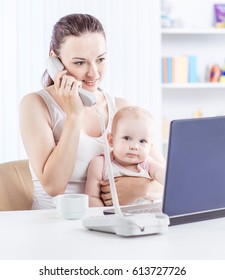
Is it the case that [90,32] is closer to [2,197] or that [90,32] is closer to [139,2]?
[2,197]

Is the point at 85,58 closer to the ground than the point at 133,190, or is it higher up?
higher up

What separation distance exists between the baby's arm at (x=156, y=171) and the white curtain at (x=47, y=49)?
2409mm

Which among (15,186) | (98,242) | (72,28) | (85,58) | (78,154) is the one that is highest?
(72,28)

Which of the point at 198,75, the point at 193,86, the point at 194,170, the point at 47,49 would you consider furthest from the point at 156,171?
the point at 198,75

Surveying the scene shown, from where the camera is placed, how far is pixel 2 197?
2.25 meters

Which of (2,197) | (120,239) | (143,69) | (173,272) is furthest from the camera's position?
(143,69)

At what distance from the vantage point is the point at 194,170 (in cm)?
157

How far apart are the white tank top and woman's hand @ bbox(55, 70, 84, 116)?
9 cm

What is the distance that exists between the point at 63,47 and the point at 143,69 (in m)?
2.40

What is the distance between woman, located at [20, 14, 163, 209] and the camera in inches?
88.3

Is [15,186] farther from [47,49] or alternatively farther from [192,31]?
[192,31]

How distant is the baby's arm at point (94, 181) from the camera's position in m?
2.14

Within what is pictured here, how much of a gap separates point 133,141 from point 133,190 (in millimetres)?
176

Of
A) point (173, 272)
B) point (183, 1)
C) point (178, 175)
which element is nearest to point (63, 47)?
point (178, 175)
